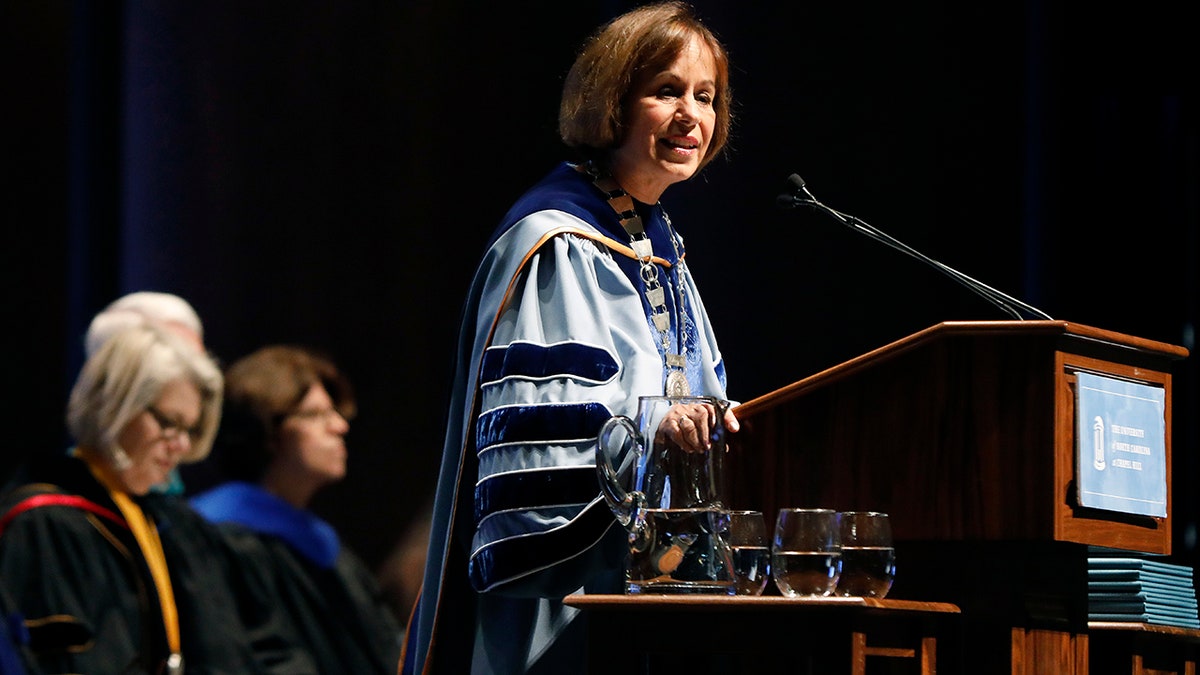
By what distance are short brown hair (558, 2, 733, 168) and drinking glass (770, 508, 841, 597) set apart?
0.84m

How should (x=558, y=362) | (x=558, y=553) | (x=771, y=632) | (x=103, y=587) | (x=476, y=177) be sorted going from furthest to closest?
(x=476, y=177) → (x=103, y=587) → (x=558, y=362) → (x=558, y=553) → (x=771, y=632)

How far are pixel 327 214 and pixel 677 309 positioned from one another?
3551mm

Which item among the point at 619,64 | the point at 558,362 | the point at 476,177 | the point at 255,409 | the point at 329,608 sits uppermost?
the point at 476,177

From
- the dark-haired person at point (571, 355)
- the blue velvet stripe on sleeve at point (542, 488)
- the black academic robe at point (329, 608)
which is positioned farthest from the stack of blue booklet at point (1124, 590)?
the black academic robe at point (329, 608)

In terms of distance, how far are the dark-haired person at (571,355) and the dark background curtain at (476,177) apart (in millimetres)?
1781

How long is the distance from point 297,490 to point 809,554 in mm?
4031

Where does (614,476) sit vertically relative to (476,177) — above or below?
below

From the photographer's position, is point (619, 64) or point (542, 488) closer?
point (542, 488)

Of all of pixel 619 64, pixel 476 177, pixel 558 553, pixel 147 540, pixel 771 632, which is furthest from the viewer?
pixel 476 177

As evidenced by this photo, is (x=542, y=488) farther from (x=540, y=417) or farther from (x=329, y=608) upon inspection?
(x=329, y=608)

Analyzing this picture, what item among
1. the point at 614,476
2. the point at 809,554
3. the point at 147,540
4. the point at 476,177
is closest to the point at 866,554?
the point at 809,554

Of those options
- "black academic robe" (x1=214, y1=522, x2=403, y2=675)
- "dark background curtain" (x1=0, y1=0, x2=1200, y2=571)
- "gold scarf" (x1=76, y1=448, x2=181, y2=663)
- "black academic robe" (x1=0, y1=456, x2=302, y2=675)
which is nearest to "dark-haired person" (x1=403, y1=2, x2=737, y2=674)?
"dark background curtain" (x1=0, y1=0, x2=1200, y2=571)

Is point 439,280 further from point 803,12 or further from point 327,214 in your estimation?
point 803,12

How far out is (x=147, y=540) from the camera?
4.70 meters
